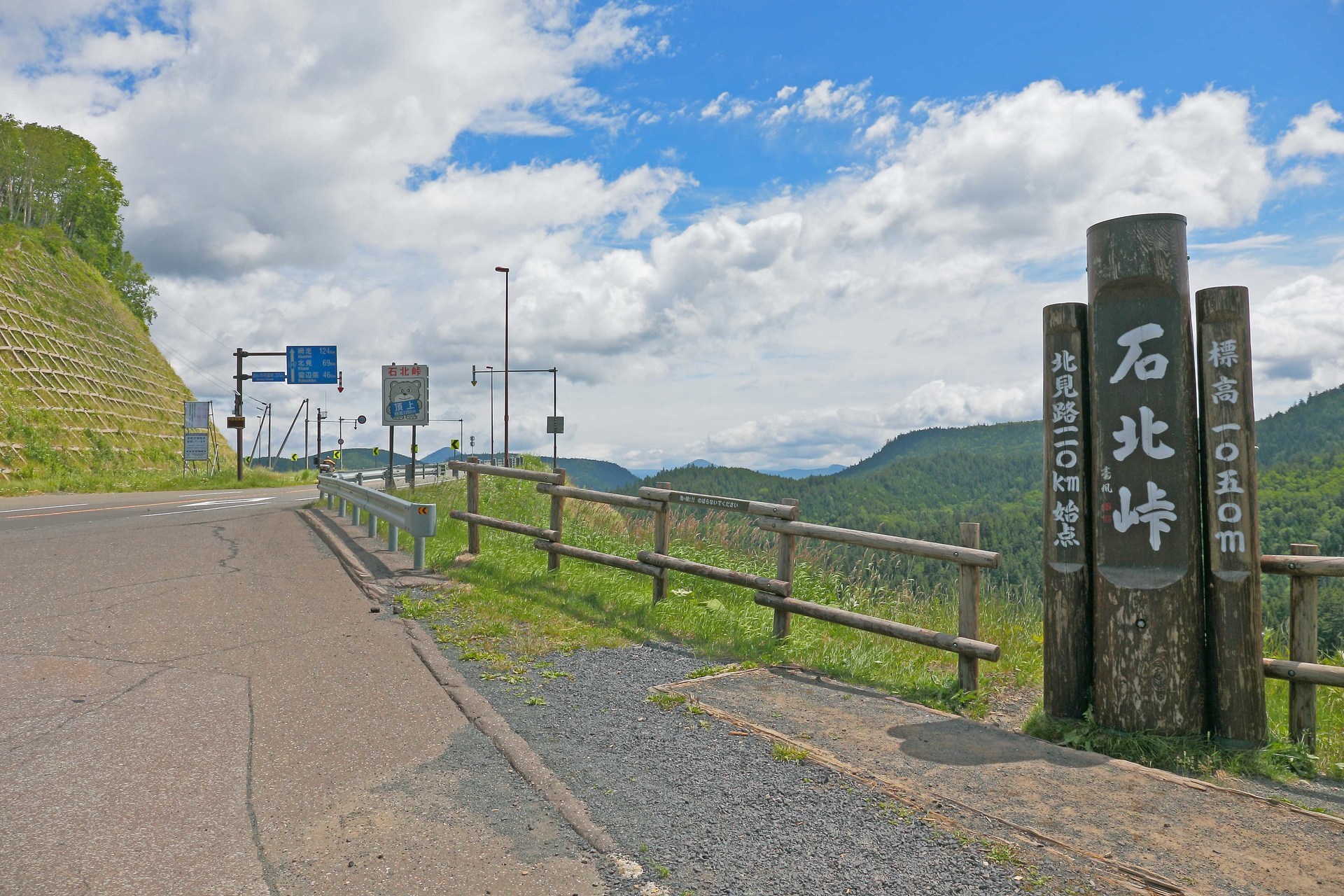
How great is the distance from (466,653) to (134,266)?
8704cm

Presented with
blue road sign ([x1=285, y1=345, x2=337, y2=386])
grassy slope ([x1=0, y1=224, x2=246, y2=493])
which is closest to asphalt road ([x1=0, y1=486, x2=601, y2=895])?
grassy slope ([x1=0, y1=224, x2=246, y2=493])

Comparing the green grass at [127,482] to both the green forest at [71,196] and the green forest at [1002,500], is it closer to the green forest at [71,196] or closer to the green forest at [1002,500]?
the green forest at [1002,500]

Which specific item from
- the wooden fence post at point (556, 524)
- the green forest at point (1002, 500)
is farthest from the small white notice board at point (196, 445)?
the wooden fence post at point (556, 524)

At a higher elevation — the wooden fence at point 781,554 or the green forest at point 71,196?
the green forest at point 71,196

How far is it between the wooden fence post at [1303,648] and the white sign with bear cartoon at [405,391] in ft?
73.8

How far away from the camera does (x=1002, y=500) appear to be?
140 metres

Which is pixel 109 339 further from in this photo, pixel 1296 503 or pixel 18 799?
pixel 1296 503

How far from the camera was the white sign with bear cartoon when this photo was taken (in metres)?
24.5

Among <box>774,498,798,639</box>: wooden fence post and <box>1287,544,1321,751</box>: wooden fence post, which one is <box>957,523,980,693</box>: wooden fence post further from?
<box>1287,544,1321,751</box>: wooden fence post

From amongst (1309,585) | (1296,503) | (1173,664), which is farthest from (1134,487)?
(1296,503)

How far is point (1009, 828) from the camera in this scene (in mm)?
3449

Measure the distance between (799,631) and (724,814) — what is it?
412 centimetres

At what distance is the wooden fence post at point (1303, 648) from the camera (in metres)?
4.93

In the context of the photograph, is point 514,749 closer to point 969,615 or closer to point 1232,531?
point 969,615
